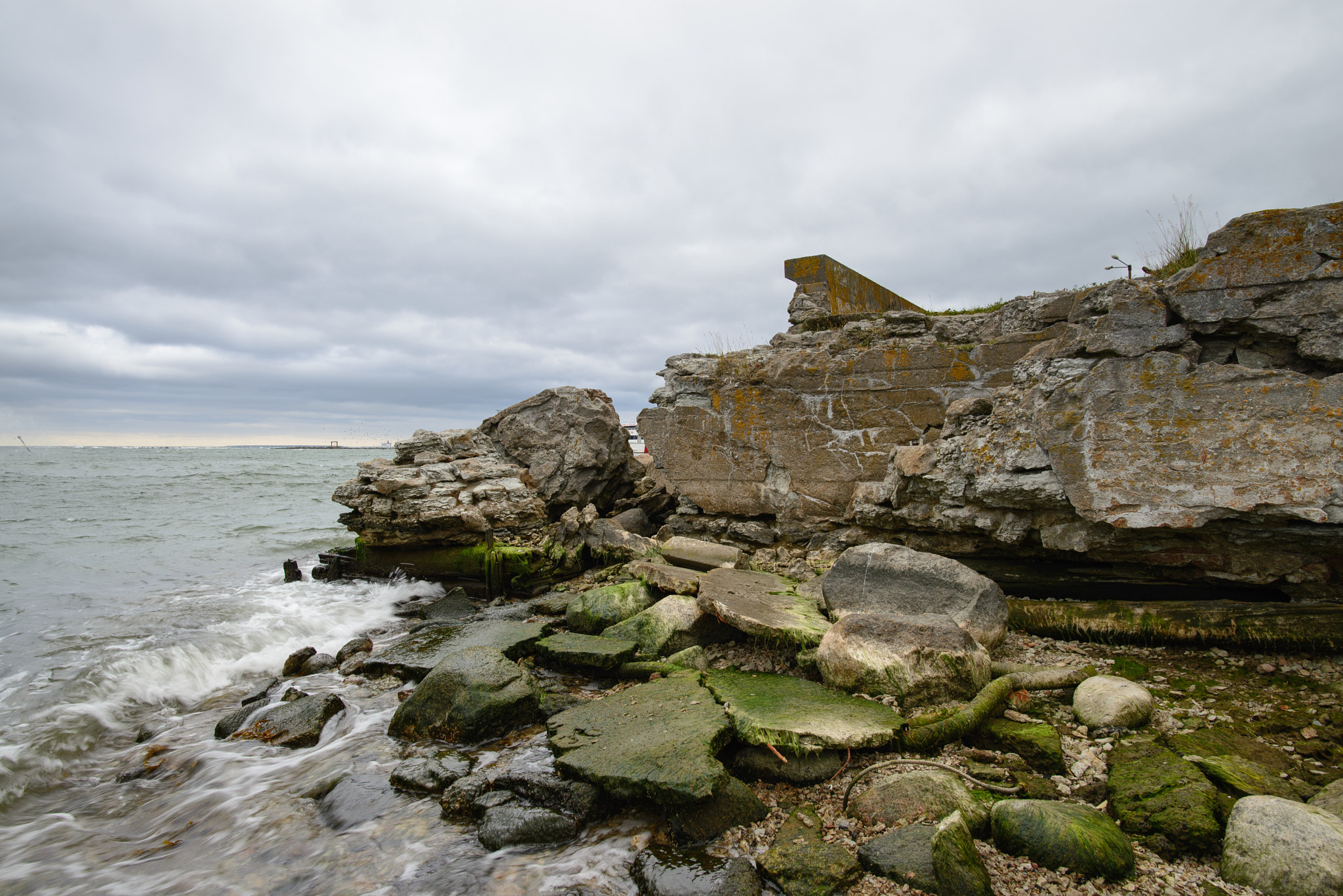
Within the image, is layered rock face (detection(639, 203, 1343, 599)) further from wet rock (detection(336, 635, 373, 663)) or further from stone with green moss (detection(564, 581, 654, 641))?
wet rock (detection(336, 635, 373, 663))

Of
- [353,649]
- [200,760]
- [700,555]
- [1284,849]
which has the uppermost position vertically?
[700,555]

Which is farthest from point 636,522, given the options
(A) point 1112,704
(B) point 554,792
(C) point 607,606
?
(A) point 1112,704

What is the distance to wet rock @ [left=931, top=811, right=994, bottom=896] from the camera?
2270 millimetres

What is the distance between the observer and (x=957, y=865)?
2301 millimetres

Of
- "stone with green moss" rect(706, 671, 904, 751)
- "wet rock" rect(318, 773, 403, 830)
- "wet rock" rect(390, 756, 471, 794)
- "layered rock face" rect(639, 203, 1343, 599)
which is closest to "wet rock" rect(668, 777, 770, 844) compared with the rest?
"stone with green moss" rect(706, 671, 904, 751)

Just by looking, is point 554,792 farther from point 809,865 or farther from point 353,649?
point 353,649

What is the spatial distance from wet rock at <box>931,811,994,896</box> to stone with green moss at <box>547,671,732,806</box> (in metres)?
1.02

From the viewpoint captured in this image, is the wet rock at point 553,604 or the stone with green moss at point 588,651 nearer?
the stone with green moss at point 588,651

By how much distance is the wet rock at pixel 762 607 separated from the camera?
14.6 ft

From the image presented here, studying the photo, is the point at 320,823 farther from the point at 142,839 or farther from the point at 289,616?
the point at 289,616

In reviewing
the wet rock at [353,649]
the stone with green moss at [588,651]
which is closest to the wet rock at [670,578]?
the stone with green moss at [588,651]

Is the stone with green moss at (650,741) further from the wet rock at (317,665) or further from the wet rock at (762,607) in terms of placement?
the wet rock at (317,665)

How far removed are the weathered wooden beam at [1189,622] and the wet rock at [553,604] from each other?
441 centimetres

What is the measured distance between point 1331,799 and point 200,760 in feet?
21.3
